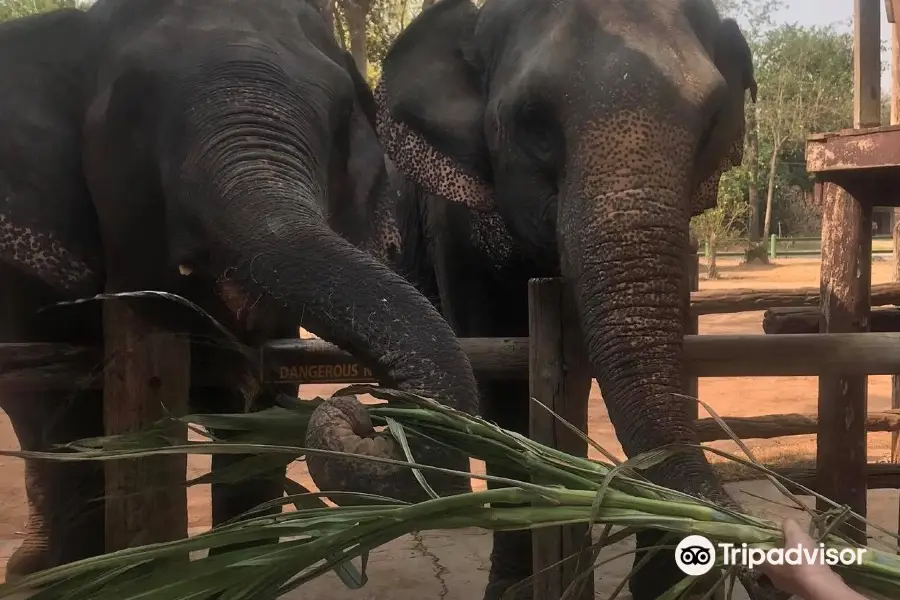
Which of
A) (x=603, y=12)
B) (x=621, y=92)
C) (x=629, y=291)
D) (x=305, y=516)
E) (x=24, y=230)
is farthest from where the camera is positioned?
(x=603, y=12)

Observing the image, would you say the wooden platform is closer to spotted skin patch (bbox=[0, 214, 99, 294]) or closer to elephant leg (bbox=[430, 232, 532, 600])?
elephant leg (bbox=[430, 232, 532, 600])

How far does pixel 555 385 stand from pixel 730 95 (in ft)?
4.73

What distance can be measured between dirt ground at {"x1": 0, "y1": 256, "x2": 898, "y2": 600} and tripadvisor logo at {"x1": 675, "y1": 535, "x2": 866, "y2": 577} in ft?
2.02

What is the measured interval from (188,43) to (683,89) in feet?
4.42

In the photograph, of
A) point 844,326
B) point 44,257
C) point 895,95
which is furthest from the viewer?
point 895,95

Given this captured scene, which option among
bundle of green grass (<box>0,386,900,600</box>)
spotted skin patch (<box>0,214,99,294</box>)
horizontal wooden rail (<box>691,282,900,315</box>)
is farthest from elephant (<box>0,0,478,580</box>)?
horizontal wooden rail (<box>691,282,900,315</box>)

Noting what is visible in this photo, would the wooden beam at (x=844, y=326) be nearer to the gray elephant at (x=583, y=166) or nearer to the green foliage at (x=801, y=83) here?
the gray elephant at (x=583, y=166)

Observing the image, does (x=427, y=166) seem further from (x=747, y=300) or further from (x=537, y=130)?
(x=747, y=300)

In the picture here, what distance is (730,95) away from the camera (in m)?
3.06

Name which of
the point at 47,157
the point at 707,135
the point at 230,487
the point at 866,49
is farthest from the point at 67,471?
the point at 866,49

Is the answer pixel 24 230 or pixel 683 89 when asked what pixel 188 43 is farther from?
pixel 683 89

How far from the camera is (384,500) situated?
3.00ft

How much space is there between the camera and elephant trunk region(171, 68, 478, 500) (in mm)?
1089

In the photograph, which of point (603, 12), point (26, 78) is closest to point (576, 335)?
point (603, 12)
